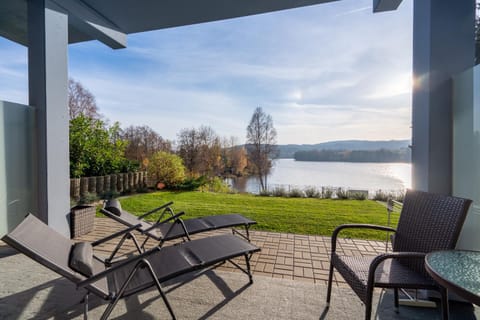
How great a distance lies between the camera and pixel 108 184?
25.6 feet

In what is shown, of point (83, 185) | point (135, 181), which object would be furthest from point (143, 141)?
point (83, 185)

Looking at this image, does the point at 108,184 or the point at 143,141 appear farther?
the point at 143,141

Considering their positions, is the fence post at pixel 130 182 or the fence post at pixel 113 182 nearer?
the fence post at pixel 113 182

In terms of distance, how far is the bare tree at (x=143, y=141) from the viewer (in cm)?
1495

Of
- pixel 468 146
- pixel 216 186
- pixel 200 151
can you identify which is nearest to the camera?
pixel 468 146

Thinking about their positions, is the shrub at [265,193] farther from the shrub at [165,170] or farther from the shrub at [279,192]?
the shrub at [165,170]

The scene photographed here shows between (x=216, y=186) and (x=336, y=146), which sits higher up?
(x=336, y=146)

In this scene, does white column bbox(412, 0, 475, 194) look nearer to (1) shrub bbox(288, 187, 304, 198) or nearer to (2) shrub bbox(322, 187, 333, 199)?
(2) shrub bbox(322, 187, 333, 199)

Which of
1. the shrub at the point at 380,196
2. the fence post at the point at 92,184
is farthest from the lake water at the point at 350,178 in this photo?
the fence post at the point at 92,184

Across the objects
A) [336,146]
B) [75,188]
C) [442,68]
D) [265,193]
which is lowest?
[265,193]

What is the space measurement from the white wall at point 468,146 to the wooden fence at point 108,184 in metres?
6.35

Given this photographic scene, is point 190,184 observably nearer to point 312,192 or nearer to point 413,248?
point 312,192

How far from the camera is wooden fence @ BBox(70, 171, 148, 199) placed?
656cm

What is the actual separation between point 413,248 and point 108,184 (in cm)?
807
